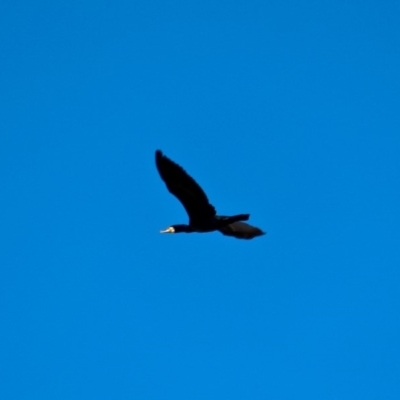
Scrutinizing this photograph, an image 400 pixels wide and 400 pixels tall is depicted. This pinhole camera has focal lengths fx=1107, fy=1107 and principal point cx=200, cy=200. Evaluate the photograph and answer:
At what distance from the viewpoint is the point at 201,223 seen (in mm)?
31578

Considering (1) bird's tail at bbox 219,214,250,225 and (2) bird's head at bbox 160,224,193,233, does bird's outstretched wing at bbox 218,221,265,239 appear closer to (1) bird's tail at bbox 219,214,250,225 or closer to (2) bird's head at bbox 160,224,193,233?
(2) bird's head at bbox 160,224,193,233

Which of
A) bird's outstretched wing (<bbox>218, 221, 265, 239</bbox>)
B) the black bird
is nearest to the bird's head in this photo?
the black bird

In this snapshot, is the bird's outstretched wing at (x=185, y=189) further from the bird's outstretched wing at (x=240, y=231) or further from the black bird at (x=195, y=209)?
the bird's outstretched wing at (x=240, y=231)

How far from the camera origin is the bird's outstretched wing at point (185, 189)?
29391 millimetres

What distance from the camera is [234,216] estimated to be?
30.0 meters

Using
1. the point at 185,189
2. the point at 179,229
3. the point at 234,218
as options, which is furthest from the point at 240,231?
the point at 185,189

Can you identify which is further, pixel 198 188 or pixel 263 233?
pixel 263 233

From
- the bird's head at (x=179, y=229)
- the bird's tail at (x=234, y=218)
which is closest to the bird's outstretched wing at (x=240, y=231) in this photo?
the bird's head at (x=179, y=229)

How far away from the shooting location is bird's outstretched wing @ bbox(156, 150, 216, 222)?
1157 inches

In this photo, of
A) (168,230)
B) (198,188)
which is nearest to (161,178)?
(198,188)

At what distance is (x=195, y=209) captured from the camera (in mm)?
31047

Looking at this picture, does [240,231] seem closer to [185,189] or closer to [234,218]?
[234,218]

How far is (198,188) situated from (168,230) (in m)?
3.16

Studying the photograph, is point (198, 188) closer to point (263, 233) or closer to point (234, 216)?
point (234, 216)
